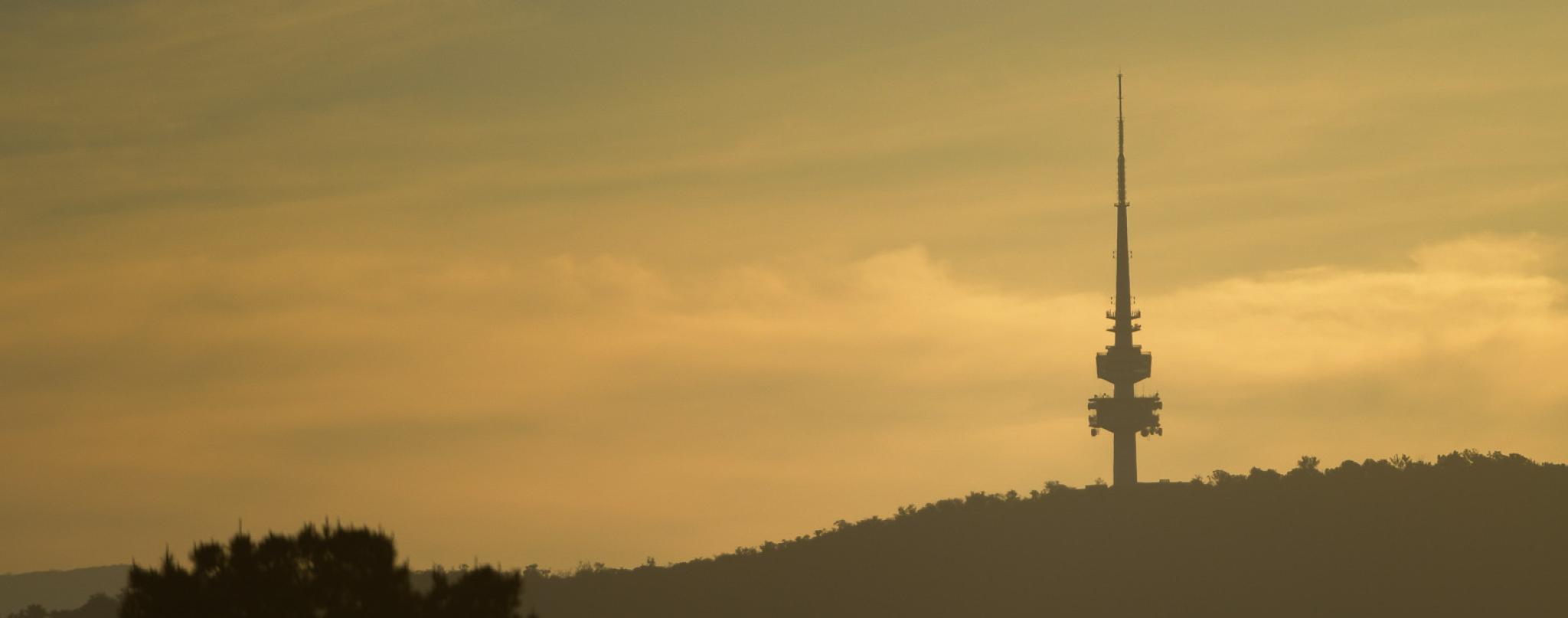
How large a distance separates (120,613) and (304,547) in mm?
6725

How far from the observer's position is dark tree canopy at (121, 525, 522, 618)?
7394 centimetres

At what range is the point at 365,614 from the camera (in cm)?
7375

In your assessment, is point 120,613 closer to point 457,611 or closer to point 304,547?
point 304,547

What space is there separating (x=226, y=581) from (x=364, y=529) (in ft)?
15.8

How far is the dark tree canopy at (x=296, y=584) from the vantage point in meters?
73.9

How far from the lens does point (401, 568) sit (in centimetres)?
7550

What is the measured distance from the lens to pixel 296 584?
75.5 m

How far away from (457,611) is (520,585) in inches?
82.8

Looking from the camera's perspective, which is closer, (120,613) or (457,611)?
(457,611)

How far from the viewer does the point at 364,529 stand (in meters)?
75.1

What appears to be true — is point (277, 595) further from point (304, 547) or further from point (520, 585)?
point (520, 585)

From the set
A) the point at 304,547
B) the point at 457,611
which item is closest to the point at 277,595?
the point at 304,547

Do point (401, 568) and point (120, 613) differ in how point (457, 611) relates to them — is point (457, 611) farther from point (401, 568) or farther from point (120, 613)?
point (120, 613)

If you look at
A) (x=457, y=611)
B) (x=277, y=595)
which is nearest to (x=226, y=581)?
(x=277, y=595)
